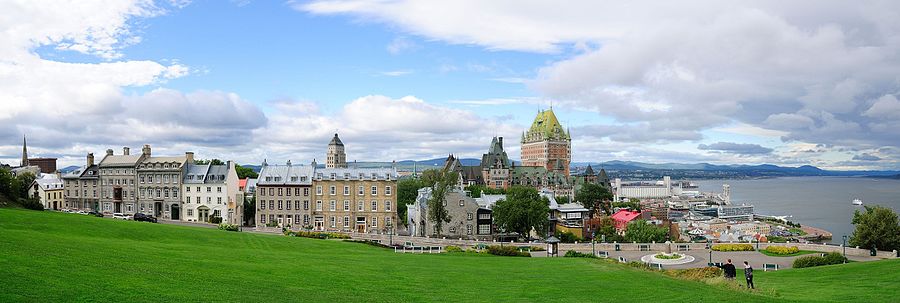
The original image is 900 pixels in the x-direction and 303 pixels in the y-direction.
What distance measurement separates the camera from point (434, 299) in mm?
20203

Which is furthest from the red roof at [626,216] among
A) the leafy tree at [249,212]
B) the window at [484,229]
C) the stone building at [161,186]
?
the stone building at [161,186]

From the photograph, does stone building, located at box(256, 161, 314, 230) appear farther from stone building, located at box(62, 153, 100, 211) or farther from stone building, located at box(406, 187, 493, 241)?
stone building, located at box(62, 153, 100, 211)

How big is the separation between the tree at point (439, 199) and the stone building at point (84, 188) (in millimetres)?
44790

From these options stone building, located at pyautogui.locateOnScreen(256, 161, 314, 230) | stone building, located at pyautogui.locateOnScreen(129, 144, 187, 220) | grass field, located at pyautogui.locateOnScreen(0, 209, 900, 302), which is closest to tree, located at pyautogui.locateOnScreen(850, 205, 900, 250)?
grass field, located at pyautogui.locateOnScreen(0, 209, 900, 302)

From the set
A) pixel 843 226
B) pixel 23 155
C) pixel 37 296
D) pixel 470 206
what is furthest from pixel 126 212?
pixel 843 226

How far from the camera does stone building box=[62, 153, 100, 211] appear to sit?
82.5m

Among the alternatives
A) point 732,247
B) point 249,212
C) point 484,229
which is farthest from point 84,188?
point 732,247

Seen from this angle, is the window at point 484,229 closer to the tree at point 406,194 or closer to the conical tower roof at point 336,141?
the tree at point 406,194

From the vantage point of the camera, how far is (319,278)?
74.9ft

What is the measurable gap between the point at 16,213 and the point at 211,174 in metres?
43.0

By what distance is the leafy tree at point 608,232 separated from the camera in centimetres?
7794

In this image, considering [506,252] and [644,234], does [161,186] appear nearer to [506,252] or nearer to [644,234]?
[506,252]

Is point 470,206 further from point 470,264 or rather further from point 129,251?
point 129,251

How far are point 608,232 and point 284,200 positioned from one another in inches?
1674
